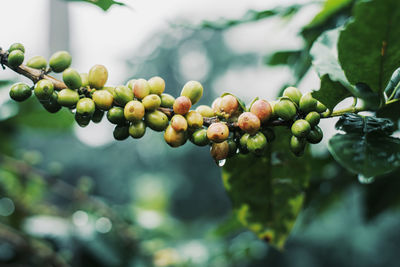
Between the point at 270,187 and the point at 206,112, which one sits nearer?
the point at 206,112

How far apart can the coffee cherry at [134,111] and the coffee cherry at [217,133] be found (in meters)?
0.12

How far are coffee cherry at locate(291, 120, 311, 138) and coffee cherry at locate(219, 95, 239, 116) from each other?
11 cm

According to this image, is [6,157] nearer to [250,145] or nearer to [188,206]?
[250,145]

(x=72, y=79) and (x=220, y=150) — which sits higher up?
(x=72, y=79)

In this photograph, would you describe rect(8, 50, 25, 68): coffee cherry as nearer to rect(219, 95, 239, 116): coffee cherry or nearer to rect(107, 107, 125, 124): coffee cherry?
rect(107, 107, 125, 124): coffee cherry

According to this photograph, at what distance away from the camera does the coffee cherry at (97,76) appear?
62cm

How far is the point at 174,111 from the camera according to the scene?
0.61 m

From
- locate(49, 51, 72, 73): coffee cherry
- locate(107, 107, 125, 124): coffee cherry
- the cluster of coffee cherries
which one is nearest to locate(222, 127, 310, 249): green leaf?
the cluster of coffee cherries

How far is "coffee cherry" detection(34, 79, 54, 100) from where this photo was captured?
1.85ft

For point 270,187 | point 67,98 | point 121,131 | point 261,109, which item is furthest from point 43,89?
point 270,187

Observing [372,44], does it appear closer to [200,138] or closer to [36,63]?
[200,138]

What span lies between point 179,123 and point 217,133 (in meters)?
0.07

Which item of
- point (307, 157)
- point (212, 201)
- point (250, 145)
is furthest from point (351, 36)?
point (212, 201)

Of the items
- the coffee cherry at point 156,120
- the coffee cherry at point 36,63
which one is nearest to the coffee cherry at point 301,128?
the coffee cherry at point 156,120
